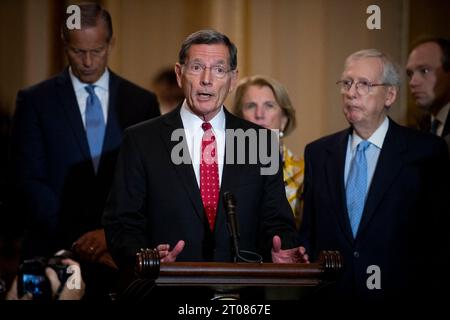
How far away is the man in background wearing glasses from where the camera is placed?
12.5 ft

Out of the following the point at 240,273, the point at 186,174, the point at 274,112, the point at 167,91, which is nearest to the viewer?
the point at 240,273

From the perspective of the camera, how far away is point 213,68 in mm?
3428

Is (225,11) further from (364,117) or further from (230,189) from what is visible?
(230,189)

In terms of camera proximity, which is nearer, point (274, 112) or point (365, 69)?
point (365, 69)

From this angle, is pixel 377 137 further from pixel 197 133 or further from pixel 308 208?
pixel 197 133

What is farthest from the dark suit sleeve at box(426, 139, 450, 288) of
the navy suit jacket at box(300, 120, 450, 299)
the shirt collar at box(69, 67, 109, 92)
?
the shirt collar at box(69, 67, 109, 92)

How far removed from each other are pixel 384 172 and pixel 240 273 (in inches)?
45.8

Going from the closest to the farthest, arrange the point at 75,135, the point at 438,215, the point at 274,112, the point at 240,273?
the point at 240,273 < the point at 438,215 < the point at 75,135 < the point at 274,112

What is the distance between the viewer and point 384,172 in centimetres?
383

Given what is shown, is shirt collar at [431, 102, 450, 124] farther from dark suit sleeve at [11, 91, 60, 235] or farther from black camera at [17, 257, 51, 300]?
black camera at [17, 257, 51, 300]

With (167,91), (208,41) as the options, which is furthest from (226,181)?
(167,91)

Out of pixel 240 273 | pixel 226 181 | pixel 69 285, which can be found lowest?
pixel 69 285

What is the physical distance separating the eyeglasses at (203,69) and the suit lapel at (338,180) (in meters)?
0.67
